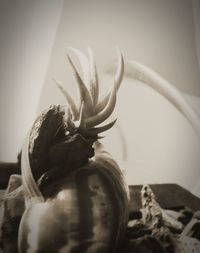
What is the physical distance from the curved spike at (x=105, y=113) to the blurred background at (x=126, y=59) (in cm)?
8

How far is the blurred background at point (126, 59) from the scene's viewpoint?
2025mm

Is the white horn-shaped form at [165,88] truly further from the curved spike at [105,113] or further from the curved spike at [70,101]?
the curved spike at [70,101]

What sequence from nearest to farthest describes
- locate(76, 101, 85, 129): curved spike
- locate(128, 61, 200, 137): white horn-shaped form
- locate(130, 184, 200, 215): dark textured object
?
locate(76, 101, 85, 129): curved spike < locate(130, 184, 200, 215): dark textured object < locate(128, 61, 200, 137): white horn-shaped form

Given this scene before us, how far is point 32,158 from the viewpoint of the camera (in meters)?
1.89

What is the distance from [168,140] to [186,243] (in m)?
0.53

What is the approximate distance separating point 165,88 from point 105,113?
410 millimetres

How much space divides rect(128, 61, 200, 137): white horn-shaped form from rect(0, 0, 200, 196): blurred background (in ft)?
0.09

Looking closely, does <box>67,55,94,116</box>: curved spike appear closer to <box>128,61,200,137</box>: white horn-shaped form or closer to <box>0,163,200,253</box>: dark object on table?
<box>128,61,200,137</box>: white horn-shaped form

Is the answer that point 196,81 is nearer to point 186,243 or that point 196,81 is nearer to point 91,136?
point 91,136

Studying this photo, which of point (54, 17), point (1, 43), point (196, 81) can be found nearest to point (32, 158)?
point (1, 43)

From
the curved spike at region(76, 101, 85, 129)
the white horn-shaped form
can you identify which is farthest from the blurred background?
the curved spike at region(76, 101, 85, 129)

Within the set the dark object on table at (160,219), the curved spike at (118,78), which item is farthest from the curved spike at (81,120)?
the dark object on table at (160,219)

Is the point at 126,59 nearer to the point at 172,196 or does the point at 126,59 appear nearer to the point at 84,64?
the point at 84,64

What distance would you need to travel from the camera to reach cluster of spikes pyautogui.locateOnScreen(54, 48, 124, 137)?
195cm
